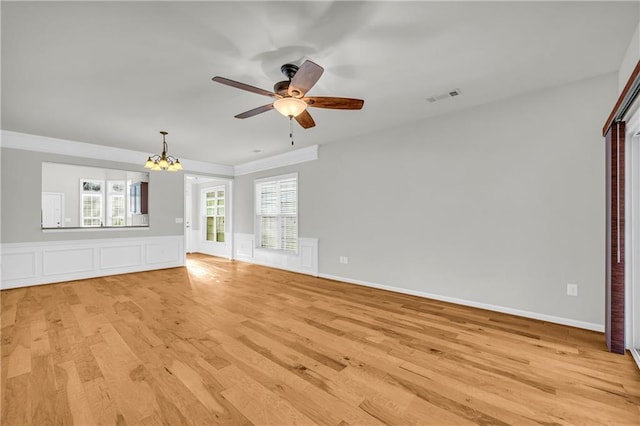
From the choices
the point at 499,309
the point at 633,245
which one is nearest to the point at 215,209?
the point at 499,309

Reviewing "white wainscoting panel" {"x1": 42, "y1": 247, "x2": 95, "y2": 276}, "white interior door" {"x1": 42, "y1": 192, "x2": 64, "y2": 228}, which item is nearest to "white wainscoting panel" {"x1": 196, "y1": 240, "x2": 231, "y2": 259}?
"white wainscoting panel" {"x1": 42, "y1": 247, "x2": 95, "y2": 276}

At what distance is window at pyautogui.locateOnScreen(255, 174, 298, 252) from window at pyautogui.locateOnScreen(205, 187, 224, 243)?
6.63ft

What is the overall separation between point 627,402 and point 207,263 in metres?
7.15

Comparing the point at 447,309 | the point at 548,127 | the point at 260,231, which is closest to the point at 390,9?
the point at 548,127

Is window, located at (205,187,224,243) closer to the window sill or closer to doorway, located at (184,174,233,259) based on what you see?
doorway, located at (184,174,233,259)

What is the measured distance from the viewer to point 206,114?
3.75 m

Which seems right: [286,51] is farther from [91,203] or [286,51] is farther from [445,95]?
[91,203]

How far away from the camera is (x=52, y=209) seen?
22.1 feet

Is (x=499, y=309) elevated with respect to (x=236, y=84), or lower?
lower

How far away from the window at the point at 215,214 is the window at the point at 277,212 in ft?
6.63

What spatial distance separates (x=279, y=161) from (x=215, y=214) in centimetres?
353

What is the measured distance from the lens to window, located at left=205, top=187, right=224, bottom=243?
831 cm

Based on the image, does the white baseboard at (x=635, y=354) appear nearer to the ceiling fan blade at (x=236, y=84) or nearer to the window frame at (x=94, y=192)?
the ceiling fan blade at (x=236, y=84)

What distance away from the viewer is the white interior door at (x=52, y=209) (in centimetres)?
663
